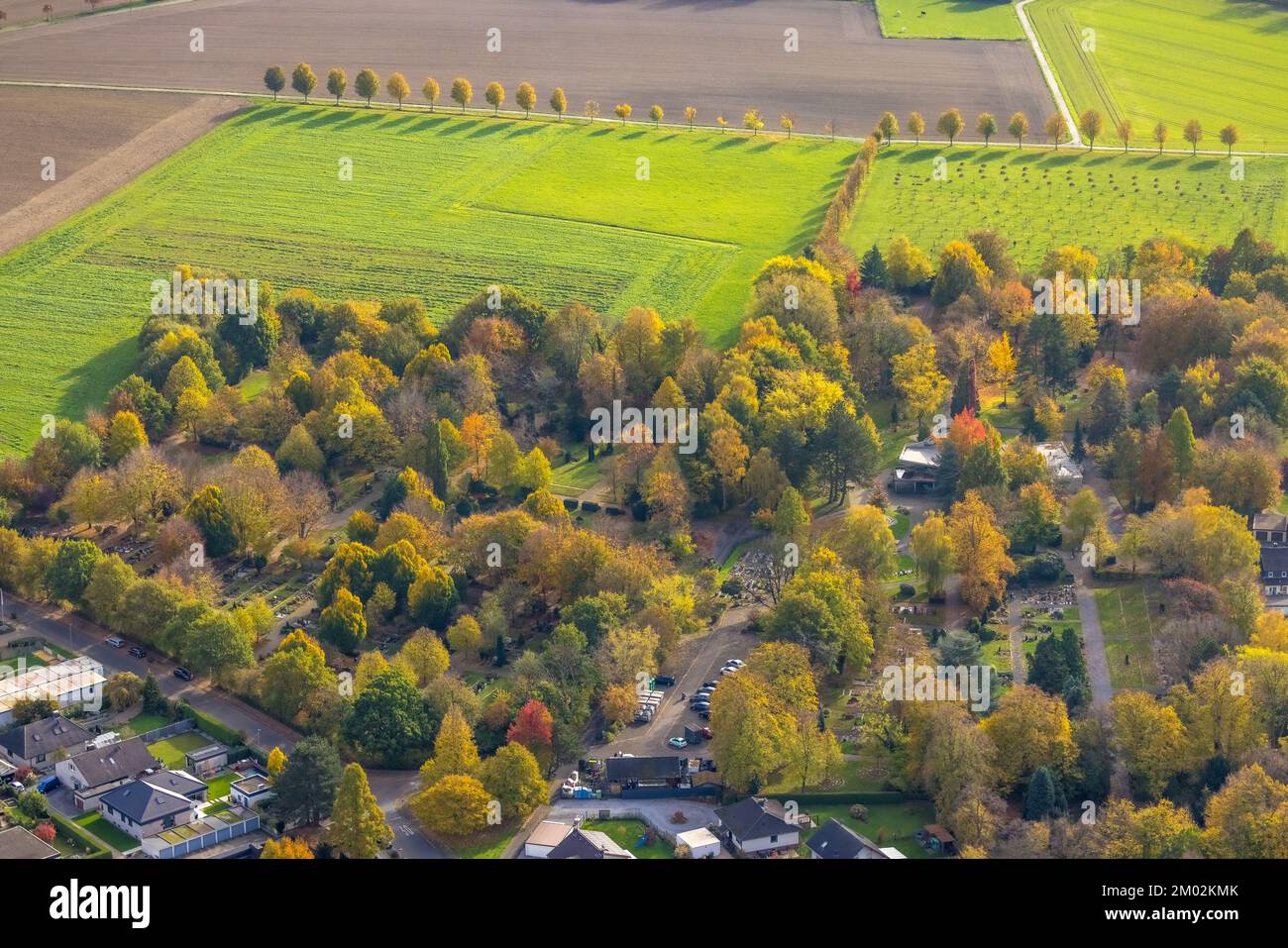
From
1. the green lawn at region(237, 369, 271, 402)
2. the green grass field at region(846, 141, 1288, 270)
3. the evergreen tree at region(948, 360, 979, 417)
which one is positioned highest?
the green grass field at region(846, 141, 1288, 270)

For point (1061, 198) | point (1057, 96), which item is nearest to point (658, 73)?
point (1057, 96)

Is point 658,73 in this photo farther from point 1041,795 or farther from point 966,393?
point 1041,795

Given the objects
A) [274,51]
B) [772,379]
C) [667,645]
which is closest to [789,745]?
[667,645]

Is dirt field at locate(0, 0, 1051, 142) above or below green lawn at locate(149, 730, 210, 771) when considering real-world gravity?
above

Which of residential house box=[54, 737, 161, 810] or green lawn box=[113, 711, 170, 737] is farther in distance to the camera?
green lawn box=[113, 711, 170, 737]

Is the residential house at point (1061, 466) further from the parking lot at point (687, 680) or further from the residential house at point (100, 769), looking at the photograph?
the residential house at point (100, 769)

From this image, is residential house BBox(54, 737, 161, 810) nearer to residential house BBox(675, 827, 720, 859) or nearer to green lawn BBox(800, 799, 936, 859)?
residential house BBox(675, 827, 720, 859)

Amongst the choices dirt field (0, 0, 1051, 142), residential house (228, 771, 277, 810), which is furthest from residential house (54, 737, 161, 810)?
dirt field (0, 0, 1051, 142)
